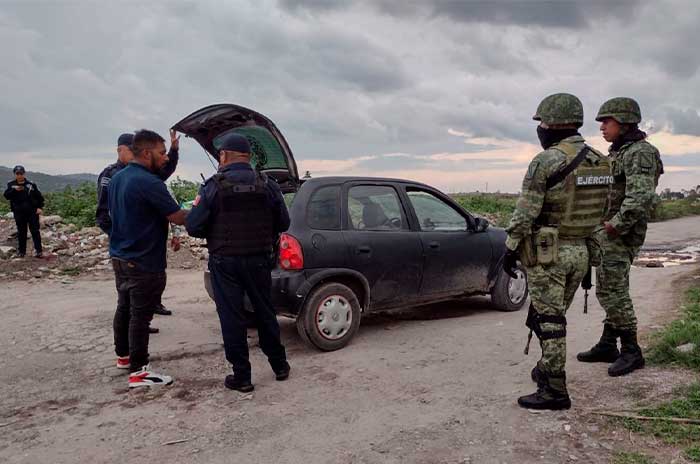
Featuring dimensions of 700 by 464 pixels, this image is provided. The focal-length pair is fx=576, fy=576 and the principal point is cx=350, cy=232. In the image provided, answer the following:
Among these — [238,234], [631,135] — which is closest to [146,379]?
[238,234]

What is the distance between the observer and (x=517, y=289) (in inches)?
273

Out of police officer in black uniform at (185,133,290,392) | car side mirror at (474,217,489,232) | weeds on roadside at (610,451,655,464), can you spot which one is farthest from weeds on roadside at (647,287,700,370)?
police officer in black uniform at (185,133,290,392)

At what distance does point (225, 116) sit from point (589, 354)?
404 cm

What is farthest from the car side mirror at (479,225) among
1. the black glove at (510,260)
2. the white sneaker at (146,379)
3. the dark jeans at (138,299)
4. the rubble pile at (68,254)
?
the rubble pile at (68,254)

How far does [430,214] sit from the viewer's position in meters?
6.28

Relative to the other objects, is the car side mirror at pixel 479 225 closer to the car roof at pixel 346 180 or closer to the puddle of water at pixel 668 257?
the car roof at pixel 346 180

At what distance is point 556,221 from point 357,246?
2.10 metres

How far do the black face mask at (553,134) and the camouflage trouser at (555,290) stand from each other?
0.72 metres

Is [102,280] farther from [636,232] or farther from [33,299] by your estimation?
[636,232]

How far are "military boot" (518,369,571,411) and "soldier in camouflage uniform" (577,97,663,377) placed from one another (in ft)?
2.56

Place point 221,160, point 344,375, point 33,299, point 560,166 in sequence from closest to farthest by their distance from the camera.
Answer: point 560,166 < point 221,160 < point 344,375 < point 33,299

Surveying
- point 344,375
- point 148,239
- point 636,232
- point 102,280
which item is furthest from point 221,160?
point 102,280

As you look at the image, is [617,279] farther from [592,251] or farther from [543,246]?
[543,246]

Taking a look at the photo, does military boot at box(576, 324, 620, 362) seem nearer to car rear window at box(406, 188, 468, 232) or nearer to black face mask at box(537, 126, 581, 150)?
black face mask at box(537, 126, 581, 150)
